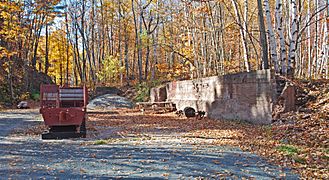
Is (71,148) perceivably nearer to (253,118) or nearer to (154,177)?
(154,177)

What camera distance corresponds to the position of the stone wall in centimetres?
1143

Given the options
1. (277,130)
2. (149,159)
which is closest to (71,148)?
(149,159)

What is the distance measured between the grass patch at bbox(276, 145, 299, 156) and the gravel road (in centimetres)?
70

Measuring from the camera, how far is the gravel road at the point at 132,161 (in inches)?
211

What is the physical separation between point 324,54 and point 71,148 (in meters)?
14.8

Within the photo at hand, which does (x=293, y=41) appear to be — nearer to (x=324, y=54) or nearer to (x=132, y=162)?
(x=324, y=54)

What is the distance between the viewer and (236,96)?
1338cm

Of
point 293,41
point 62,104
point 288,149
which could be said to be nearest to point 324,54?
point 293,41

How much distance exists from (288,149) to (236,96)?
6.49m

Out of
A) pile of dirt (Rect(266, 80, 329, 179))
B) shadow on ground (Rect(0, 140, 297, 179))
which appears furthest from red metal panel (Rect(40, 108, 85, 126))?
pile of dirt (Rect(266, 80, 329, 179))

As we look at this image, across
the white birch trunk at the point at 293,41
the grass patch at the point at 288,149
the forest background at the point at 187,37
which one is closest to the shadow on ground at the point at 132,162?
the grass patch at the point at 288,149

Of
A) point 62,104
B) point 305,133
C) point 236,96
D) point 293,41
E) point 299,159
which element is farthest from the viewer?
point 236,96

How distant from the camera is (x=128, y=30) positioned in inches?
1706

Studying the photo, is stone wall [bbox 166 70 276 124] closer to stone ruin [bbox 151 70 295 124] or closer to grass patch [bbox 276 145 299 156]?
stone ruin [bbox 151 70 295 124]
